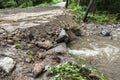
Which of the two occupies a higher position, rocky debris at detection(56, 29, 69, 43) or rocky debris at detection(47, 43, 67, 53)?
rocky debris at detection(47, 43, 67, 53)

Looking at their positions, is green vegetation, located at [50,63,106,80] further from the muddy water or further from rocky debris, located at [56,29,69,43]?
rocky debris, located at [56,29,69,43]

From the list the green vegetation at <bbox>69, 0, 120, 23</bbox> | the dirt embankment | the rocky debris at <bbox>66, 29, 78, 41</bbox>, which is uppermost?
the dirt embankment

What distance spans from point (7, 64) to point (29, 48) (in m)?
2.03

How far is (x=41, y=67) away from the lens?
6129 mm

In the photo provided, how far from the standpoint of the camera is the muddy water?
7.55 metres

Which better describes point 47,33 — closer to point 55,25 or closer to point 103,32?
point 55,25

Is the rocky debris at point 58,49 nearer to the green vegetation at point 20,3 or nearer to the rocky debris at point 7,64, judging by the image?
the rocky debris at point 7,64

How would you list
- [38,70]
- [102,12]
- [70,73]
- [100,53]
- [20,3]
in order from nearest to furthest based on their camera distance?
[70,73], [38,70], [100,53], [102,12], [20,3]

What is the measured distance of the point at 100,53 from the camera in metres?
9.31

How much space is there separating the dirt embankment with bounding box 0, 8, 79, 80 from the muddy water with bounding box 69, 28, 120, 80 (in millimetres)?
834

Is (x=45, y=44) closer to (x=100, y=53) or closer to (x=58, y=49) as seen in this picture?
(x=58, y=49)

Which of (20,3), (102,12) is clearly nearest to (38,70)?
(102,12)

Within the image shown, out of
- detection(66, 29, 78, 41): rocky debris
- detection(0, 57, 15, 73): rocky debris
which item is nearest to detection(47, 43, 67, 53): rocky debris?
detection(66, 29, 78, 41): rocky debris

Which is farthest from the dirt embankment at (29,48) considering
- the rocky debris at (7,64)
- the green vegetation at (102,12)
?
the green vegetation at (102,12)
